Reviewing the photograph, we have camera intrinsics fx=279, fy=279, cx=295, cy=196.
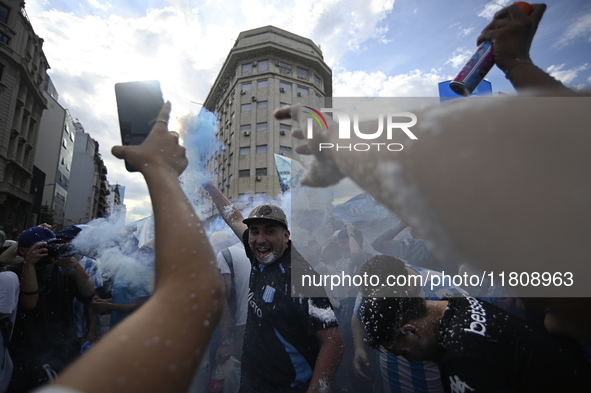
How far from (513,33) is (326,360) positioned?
2.17 meters

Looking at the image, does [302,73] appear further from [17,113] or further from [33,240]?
[33,240]

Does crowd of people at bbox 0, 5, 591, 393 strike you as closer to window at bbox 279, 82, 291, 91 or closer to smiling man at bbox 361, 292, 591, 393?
smiling man at bbox 361, 292, 591, 393

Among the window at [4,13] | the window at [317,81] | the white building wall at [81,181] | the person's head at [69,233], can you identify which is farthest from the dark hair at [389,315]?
the white building wall at [81,181]

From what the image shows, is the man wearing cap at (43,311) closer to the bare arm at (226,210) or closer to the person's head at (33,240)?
the person's head at (33,240)

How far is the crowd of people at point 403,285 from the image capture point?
1.47 ft

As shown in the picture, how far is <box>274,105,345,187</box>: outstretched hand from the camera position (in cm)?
86

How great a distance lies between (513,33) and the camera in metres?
1.11

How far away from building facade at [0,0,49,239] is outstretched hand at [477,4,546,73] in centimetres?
3358

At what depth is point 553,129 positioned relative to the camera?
437 mm

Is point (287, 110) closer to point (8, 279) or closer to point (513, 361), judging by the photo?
point (513, 361)

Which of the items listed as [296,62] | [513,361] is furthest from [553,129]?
[296,62]

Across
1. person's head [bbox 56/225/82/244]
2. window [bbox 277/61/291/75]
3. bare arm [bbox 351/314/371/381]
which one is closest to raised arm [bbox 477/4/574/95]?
bare arm [bbox 351/314/371/381]

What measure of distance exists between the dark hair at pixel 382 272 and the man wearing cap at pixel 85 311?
12.0 ft

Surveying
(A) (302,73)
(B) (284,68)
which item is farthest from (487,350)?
(A) (302,73)
